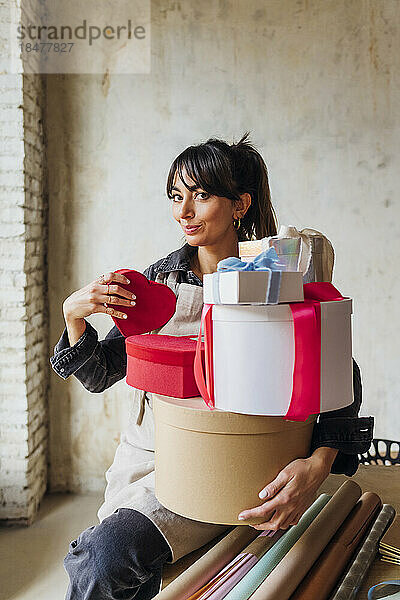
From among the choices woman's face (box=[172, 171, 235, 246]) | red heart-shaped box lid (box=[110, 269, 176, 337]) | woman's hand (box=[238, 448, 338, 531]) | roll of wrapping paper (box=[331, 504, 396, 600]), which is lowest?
roll of wrapping paper (box=[331, 504, 396, 600])

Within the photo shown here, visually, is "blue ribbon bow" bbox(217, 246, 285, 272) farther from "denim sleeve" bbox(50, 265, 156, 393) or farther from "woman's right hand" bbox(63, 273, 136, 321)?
"denim sleeve" bbox(50, 265, 156, 393)

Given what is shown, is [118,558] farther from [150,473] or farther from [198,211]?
[198,211]

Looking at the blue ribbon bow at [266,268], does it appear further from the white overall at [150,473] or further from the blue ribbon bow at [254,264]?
the white overall at [150,473]

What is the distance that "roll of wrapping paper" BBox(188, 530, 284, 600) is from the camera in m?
Result: 1.05

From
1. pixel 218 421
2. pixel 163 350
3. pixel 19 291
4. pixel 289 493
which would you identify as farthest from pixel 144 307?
pixel 19 291

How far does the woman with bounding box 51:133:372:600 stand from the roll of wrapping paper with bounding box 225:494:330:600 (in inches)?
2.5

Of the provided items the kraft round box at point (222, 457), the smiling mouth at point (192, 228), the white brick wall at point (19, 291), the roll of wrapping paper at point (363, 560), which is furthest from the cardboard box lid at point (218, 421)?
the white brick wall at point (19, 291)

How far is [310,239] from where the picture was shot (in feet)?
4.25

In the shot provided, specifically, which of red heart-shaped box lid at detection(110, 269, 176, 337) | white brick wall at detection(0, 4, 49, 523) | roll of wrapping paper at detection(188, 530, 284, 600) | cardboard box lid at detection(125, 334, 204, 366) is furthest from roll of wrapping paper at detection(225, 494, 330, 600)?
white brick wall at detection(0, 4, 49, 523)

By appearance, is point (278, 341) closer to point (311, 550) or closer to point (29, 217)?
point (311, 550)

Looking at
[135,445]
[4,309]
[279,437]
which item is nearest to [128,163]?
[4,309]

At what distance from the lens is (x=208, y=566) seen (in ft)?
3.74

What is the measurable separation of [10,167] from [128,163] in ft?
1.99

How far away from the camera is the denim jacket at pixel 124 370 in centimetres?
132
